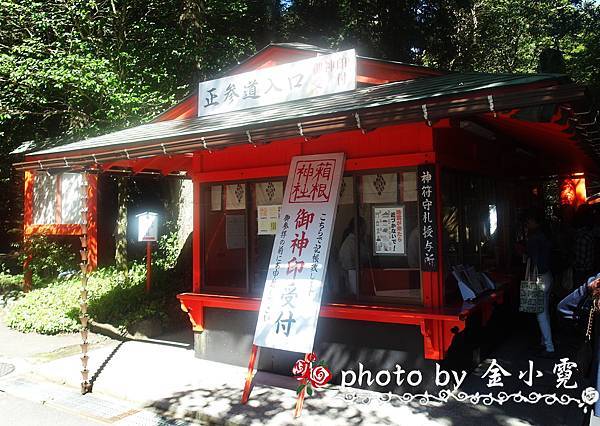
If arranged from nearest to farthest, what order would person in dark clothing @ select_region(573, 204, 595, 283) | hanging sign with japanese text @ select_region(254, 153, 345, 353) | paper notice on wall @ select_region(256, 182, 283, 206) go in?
hanging sign with japanese text @ select_region(254, 153, 345, 353)
paper notice on wall @ select_region(256, 182, 283, 206)
person in dark clothing @ select_region(573, 204, 595, 283)

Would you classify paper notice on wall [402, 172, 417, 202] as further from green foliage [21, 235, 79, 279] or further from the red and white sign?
green foliage [21, 235, 79, 279]

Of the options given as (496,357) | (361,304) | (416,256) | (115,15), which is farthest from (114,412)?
(115,15)

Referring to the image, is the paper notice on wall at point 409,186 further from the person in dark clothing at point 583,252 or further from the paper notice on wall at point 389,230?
the person in dark clothing at point 583,252

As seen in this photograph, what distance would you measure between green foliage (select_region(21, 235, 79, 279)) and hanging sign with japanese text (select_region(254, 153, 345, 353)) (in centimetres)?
940

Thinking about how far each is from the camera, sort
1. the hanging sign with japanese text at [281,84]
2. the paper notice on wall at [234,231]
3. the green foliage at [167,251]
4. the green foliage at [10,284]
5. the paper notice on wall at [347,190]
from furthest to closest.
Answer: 1. the green foliage at [10,284]
2. the green foliage at [167,251]
3. the paper notice on wall at [234,231]
4. the hanging sign with japanese text at [281,84]
5. the paper notice on wall at [347,190]

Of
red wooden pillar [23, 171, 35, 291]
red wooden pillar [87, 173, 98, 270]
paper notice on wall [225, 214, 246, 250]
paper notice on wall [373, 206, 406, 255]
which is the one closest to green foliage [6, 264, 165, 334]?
red wooden pillar [87, 173, 98, 270]

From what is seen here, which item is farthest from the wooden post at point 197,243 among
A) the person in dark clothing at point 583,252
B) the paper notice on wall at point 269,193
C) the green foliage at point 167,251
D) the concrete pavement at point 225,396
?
the person in dark clothing at point 583,252

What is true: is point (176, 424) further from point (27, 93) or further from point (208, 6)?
point (208, 6)

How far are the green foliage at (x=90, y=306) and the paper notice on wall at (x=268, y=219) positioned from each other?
412cm

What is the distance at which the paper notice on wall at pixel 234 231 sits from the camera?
25.0 ft

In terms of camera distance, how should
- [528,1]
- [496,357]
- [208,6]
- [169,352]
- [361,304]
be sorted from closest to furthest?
[361,304]
[496,357]
[169,352]
[208,6]
[528,1]

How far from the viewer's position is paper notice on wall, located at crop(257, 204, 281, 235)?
7062mm

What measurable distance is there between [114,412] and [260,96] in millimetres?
5117

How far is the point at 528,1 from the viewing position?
76.3 feet
